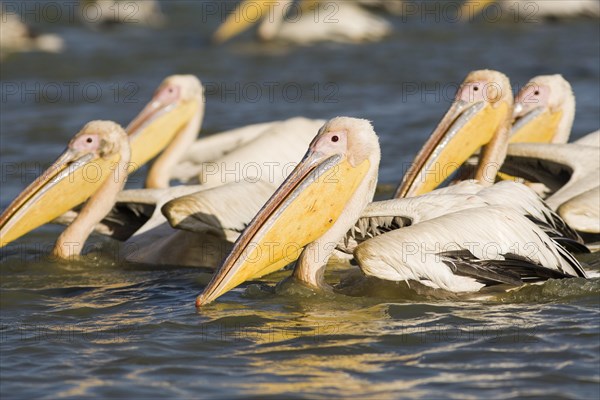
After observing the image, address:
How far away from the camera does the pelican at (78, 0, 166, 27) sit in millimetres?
19027

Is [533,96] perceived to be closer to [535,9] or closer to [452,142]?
[452,142]

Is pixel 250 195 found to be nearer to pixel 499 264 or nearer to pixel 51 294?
pixel 51 294

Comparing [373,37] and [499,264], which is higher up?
[373,37]

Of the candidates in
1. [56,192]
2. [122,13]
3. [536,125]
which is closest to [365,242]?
[56,192]

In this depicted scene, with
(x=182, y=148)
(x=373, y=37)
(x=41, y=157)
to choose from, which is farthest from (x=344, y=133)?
(x=373, y=37)

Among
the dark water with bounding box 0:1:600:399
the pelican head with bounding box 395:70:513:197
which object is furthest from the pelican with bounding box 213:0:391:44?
the pelican head with bounding box 395:70:513:197

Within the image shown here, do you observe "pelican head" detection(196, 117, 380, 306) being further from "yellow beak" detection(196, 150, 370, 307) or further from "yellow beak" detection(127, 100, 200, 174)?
"yellow beak" detection(127, 100, 200, 174)

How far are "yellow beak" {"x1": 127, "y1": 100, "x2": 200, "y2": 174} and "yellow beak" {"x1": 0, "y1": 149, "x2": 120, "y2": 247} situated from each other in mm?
1375

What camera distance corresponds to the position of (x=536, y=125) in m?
8.21

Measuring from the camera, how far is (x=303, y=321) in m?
5.75

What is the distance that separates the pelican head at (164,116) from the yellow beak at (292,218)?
9.91 feet

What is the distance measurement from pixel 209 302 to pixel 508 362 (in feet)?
4.61

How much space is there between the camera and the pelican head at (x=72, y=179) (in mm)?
7035

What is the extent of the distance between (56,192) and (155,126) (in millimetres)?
1797
